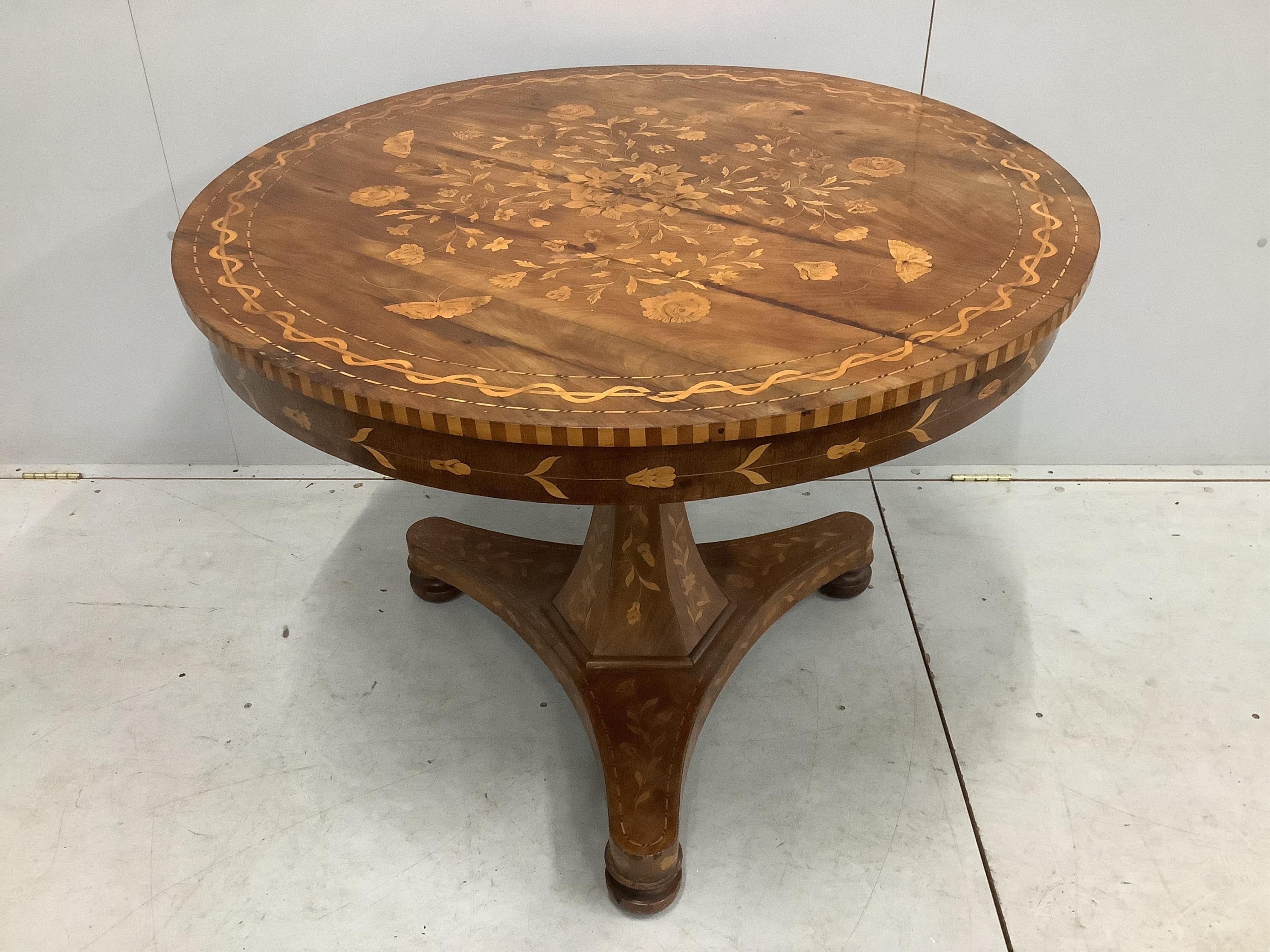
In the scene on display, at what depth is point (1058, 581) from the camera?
7.11 feet

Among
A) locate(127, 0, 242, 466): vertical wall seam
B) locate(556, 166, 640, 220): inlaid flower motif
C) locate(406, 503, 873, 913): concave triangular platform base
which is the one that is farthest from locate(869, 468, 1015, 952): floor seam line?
locate(127, 0, 242, 466): vertical wall seam

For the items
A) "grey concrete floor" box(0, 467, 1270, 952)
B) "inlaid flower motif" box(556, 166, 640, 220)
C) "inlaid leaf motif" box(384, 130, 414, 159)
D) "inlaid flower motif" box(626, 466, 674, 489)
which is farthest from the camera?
"inlaid leaf motif" box(384, 130, 414, 159)

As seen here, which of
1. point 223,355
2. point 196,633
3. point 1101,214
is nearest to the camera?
point 223,355

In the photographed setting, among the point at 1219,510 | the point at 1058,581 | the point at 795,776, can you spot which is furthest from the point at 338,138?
the point at 1219,510

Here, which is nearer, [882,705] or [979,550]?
[882,705]

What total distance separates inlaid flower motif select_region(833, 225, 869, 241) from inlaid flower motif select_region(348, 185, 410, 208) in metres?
0.62

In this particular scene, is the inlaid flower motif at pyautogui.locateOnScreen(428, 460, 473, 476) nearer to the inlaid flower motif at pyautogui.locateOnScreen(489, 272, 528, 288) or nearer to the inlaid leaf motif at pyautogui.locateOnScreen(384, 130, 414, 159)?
the inlaid flower motif at pyautogui.locateOnScreen(489, 272, 528, 288)

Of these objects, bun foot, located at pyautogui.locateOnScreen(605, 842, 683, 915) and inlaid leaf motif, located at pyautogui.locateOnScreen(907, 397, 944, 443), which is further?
bun foot, located at pyautogui.locateOnScreen(605, 842, 683, 915)

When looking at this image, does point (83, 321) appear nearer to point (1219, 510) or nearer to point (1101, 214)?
point (1101, 214)

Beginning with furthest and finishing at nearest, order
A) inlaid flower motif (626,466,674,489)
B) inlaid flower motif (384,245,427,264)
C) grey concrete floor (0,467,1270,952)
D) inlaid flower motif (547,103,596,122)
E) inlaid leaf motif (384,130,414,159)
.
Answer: inlaid flower motif (547,103,596,122) < inlaid leaf motif (384,130,414,159) < grey concrete floor (0,467,1270,952) < inlaid flower motif (384,245,427,264) < inlaid flower motif (626,466,674,489)

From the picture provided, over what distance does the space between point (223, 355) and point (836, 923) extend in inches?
45.6

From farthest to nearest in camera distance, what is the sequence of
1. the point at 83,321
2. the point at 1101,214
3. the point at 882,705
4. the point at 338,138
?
the point at 83,321
the point at 1101,214
the point at 882,705
the point at 338,138

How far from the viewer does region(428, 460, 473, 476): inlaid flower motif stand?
1.07 metres

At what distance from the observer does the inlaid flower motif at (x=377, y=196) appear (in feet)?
4.86
